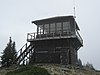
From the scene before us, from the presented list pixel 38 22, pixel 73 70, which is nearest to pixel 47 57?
pixel 38 22

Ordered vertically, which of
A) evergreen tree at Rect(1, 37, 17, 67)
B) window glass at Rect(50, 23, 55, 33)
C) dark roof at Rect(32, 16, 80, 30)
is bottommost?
evergreen tree at Rect(1, 37, 17, 67)

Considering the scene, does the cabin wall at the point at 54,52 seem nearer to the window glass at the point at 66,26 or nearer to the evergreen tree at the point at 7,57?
the window glass at the point at 66,26

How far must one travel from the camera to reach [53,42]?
1432 inches

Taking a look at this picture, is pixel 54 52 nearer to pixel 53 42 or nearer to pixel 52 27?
pixel 53 42

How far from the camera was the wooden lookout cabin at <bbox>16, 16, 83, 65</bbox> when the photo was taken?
35.4 meters

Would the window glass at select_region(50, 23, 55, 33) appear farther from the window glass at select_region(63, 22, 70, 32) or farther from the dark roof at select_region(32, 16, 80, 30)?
the window glass at select_region(63, 22, 70, 32)

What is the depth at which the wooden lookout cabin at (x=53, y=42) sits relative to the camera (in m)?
35.4

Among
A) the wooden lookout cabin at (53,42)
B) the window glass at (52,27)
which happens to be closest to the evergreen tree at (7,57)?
the wooden lookout cabin at (53,42)

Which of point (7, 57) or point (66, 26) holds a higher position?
point (66, 26)

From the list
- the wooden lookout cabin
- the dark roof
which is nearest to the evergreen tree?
→ the wooden lookout cabin

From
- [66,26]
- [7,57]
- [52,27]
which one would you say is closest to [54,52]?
[52,27]

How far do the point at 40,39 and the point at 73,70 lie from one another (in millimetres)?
12144

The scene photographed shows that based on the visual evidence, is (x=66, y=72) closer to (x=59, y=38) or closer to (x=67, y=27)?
(x=59, y=38)

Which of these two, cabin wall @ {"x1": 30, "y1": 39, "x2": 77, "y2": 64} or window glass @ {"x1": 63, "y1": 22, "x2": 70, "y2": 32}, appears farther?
window glass @ {"x1": 63, "y1": 22, "x2": 70, "y2": 32}
